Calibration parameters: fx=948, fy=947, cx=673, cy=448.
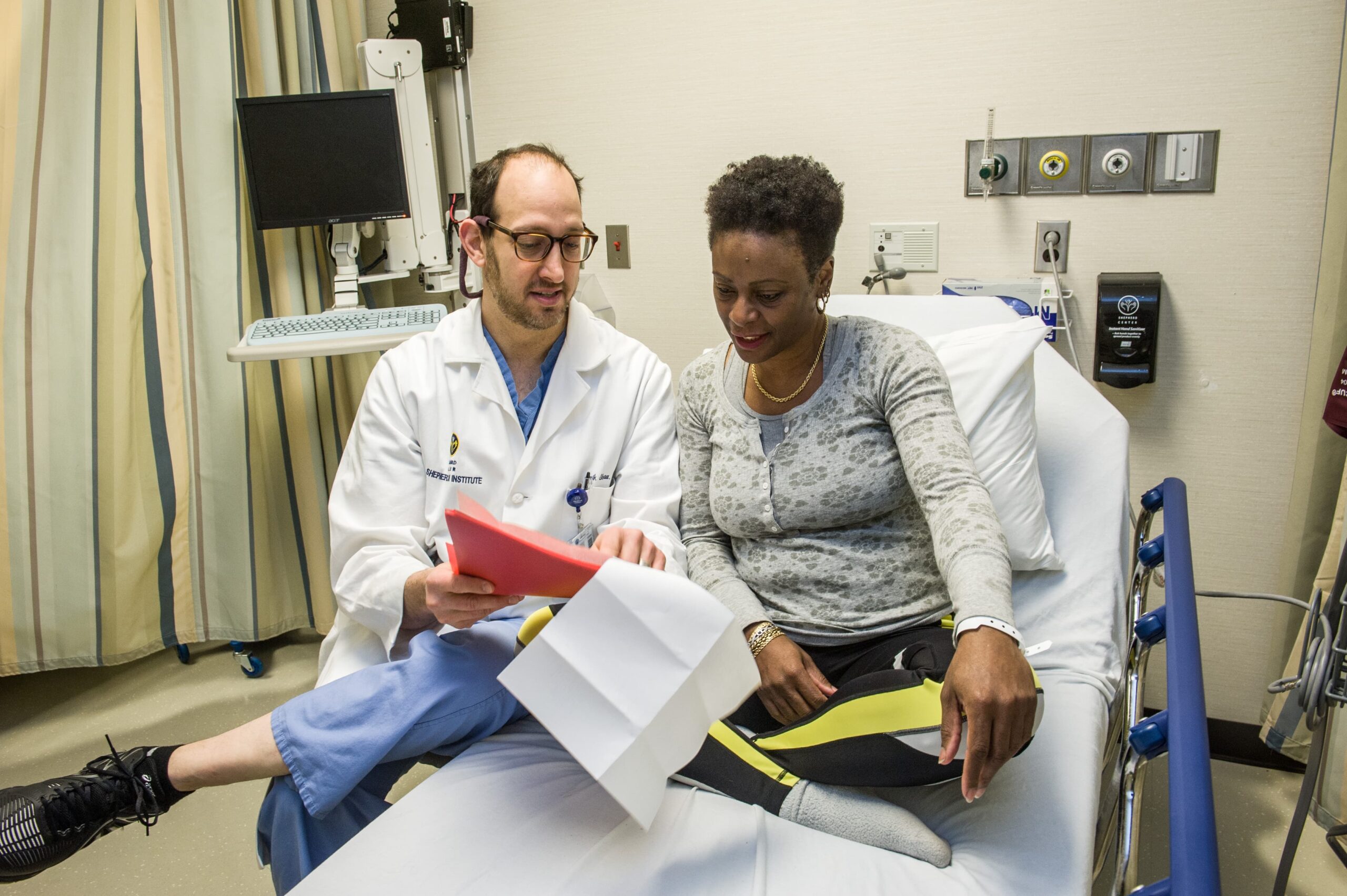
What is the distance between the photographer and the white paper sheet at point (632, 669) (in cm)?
96

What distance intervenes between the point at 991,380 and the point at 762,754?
0.74 meters

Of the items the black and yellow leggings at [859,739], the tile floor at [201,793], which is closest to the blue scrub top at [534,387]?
the black and yellow leggings at [859,739]

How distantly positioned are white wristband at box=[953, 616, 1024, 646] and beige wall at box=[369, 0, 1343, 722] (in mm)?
1208

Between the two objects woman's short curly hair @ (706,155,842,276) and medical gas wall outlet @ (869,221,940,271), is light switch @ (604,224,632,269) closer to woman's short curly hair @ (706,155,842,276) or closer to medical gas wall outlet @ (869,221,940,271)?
medical gas wall outlet @ (869,221,940,271)

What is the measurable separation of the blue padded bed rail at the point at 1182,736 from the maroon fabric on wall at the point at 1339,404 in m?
0.61

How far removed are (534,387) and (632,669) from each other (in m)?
0.76

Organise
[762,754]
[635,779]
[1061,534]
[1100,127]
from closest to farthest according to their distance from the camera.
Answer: [635,779]
[762,754]
[1061,534]
[1100,127]

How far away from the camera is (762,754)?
1.19 metres

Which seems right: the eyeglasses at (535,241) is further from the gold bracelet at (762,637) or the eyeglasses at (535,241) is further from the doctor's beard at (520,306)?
the gold bracelet at (762,637)

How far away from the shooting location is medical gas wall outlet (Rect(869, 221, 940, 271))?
2146mm

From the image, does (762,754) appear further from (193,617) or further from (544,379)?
(193,617)

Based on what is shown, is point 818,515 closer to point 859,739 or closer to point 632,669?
point 859,739

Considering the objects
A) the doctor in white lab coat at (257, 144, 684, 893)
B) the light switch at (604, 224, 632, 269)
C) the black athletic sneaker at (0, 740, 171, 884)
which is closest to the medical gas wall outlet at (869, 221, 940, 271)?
the light switch at (604, 224, 632, 269)

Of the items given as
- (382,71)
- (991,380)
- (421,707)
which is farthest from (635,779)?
(382,71)
